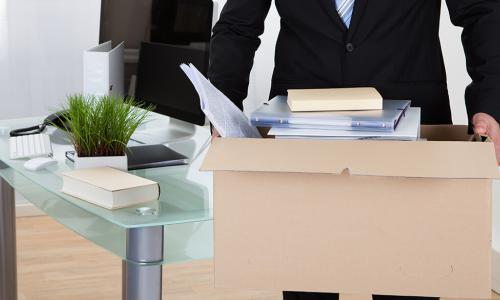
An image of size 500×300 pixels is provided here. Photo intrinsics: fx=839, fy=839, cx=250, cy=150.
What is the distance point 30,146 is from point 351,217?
1.31 m

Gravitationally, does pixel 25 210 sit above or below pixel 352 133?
below

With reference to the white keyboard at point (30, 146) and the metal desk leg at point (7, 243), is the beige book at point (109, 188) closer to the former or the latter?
the white keyboard at point (30, 146)

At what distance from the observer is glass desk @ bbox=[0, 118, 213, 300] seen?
1.62 metres

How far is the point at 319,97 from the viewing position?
1.33 metres

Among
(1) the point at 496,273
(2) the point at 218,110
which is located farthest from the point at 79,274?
(2) the point at 218,110

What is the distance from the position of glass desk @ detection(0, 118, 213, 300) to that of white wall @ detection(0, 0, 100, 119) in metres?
2.13

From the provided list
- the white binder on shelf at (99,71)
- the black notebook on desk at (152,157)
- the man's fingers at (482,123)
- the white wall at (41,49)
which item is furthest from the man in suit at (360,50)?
the white wall at (41,49)

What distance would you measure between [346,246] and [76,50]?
3.36m

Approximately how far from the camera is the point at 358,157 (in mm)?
1149

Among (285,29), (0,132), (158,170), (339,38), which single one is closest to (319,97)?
(339,38)

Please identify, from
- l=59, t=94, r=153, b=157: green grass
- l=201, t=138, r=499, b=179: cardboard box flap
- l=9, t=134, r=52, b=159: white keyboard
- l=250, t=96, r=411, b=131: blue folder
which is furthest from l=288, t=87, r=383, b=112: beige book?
l=9, t=134, r=52, b=159: white keyboard

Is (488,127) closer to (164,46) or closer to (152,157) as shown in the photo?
(152,157)

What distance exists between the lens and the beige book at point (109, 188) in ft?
5.50

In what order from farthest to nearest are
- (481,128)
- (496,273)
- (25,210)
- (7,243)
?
(25,210), (496,273), (7,243), (481,128)
